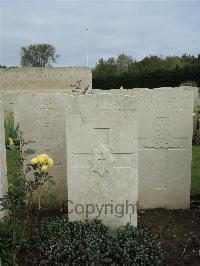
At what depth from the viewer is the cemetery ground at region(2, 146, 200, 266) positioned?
3600mm

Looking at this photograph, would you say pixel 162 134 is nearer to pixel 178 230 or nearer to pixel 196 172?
pixel 178 230

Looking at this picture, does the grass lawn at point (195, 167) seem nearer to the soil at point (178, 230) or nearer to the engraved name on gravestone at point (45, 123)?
the soil at point (178, 230)

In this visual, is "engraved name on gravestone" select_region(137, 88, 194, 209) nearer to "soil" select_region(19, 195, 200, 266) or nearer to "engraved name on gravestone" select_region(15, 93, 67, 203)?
"soil" select_region(19, 195, 200, 266)

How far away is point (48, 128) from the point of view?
5070 millimetres

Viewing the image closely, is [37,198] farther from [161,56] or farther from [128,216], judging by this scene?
[161,56]

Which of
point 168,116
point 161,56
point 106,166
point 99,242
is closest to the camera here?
point 99,242

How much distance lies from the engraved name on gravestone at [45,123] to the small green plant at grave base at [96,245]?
1.42 metres

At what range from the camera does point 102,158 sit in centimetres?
385

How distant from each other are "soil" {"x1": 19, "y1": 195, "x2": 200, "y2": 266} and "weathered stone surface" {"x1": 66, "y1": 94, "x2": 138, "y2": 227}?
1.60 feet

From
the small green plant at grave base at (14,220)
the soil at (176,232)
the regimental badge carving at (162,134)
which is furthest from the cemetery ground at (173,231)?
the regimental badge carving at (162,134)


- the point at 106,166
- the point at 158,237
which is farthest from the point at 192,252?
the point at 106,166

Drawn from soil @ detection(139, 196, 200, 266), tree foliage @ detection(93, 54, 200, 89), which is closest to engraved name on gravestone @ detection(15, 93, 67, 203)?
soil @ detection(139, 196, 200, 266)

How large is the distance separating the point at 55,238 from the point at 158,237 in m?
1.15

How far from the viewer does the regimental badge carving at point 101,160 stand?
383cm
